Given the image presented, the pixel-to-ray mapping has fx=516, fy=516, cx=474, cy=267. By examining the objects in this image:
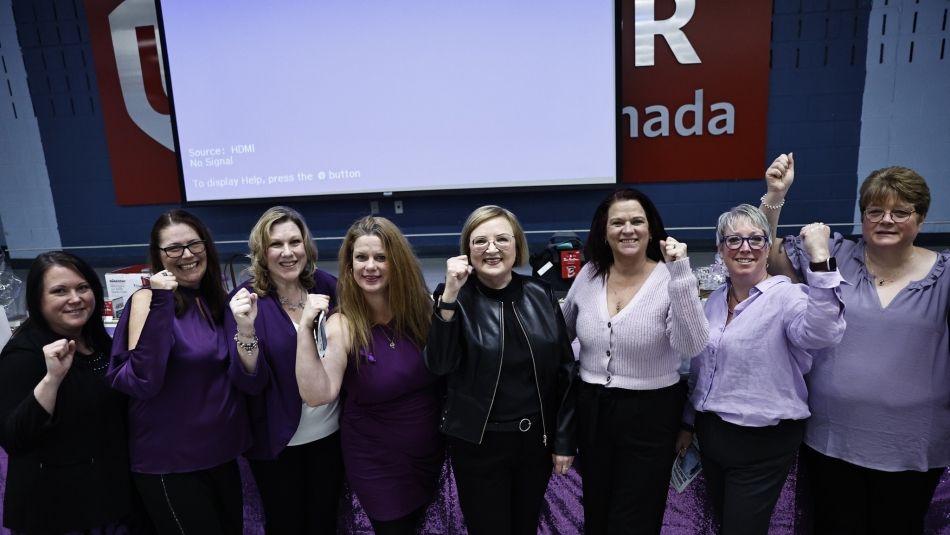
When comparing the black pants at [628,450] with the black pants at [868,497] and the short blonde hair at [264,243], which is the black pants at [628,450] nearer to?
the black pants at [868,497]

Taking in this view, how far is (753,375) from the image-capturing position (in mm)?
1492

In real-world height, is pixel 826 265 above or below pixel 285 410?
above

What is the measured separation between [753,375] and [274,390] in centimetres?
146

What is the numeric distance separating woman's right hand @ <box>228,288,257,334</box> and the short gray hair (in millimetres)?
1425

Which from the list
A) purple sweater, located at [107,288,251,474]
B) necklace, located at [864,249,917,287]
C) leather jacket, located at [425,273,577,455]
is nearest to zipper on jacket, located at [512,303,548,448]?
leather jacket, located at [425,273,577,455]

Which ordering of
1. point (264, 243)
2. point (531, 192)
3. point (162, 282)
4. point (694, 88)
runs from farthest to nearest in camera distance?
point (531, 192)
point (694, 88)
point (264, 243)
point (162, 282)

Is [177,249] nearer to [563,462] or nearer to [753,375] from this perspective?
[563,462]

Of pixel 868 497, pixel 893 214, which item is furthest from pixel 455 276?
pixel 868 497

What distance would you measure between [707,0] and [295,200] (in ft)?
10.8

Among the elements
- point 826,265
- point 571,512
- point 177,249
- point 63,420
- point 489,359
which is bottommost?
point 571,512

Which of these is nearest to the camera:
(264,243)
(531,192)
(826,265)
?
(826,265)

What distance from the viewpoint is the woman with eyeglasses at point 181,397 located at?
1518 millimetres

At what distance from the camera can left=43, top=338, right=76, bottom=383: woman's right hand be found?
4.72 feet

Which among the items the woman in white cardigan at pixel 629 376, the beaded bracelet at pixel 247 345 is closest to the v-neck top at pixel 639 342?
the woman in white cardigan at pixel 629 376
